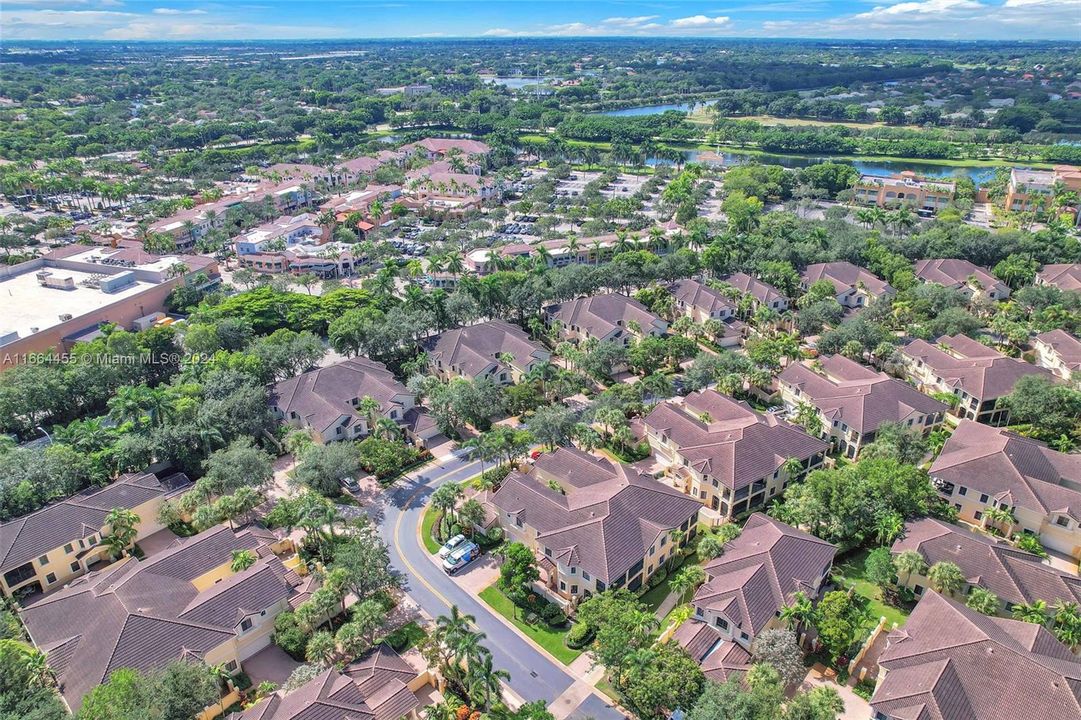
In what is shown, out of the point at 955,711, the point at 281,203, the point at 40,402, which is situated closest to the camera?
the point at 955,711

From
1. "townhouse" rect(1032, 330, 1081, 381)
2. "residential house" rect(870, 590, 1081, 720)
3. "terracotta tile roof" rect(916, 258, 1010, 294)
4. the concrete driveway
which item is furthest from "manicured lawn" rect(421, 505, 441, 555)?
"terracotta tile roof" rect(916, 258, 1010, 294)

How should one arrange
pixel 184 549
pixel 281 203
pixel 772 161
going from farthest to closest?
1. pixel 772 161
2. pixel 281 203
3. pixel 184 549

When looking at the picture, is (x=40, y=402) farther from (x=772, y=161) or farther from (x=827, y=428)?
(x=772, y=161)

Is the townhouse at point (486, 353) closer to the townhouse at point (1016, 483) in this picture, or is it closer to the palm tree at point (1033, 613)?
the townhouse at point (1016, 483)

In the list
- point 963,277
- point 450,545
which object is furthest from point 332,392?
point 963,277

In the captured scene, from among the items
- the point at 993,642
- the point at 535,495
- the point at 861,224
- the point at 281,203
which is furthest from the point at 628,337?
the point at 281,203

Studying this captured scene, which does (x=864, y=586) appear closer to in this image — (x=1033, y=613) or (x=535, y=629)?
(x=1033, y=613)

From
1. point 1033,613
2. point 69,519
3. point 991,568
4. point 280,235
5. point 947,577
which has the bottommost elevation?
point 1033,613
